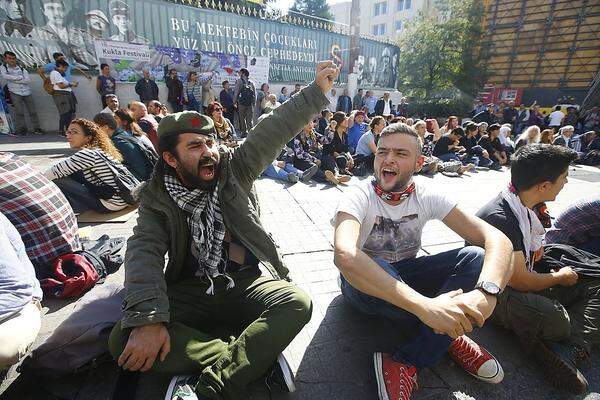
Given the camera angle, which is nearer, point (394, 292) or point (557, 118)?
point (394, 292)

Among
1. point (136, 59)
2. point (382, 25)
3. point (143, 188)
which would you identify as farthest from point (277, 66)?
point (382, 25)

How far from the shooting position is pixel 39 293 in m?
1.88

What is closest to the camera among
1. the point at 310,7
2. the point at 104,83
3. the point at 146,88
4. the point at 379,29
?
the point at 104,83

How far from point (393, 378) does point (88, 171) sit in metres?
3.94

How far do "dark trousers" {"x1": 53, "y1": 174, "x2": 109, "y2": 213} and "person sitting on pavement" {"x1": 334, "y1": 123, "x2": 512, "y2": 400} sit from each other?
3530 millimetres

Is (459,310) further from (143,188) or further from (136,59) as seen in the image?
(136,59)

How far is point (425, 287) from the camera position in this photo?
80.8 inches

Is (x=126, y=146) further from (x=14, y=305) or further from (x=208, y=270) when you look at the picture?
(x=208, y=270)

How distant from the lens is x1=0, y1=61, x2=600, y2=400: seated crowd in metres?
1.55

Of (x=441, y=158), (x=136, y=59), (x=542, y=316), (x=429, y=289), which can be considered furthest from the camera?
(x=136, y=59)

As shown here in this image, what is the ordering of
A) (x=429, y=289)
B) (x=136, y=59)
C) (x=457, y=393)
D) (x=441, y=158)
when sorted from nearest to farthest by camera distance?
(x=457, y=393), (x=429, y=289), (x=441, y=158), (x=136, y=59)

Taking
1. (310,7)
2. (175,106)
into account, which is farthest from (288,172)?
(310,7)

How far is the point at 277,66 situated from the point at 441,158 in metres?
7.87

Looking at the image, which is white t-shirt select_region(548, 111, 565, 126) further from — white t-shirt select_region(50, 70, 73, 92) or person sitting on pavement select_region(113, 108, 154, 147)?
white t-shirt select_region(50, 70, 73, 92)
